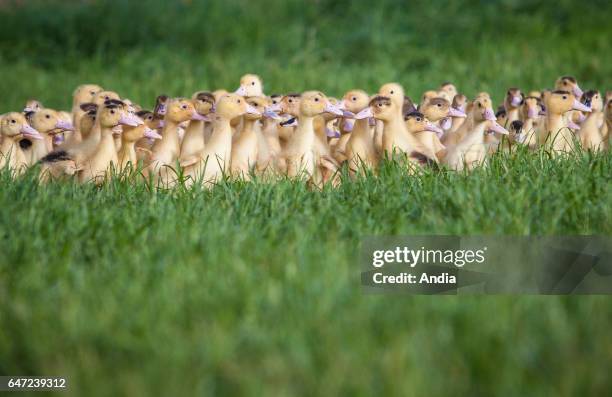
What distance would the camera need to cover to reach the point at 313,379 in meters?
3.20

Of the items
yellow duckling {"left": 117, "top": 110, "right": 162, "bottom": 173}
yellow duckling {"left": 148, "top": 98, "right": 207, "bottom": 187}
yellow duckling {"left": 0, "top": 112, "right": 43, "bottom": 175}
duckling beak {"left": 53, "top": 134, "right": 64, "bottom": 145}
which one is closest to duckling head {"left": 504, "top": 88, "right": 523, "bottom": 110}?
yellow duckling {"left": 148, "top": 98, "right": 207, "bottom": 187}

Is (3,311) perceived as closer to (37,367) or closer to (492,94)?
(37,367)

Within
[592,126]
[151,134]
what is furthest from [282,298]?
[592,126]

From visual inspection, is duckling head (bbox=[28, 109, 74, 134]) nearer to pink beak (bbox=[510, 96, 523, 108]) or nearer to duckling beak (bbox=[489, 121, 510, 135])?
duckling beak (bbox=[489, 121, 510, 135])

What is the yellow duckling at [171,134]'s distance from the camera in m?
6.17

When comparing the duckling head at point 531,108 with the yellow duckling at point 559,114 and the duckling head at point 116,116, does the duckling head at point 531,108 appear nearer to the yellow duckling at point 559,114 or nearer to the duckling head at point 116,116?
the yellow duckling at point 559,114

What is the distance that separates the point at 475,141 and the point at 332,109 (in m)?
0.94

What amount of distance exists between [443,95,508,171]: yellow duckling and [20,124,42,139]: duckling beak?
2643mm

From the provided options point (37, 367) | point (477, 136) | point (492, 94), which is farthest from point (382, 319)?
point (492, 94)

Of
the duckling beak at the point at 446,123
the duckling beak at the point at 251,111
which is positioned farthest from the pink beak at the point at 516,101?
the duckling beak at the point at 251,111

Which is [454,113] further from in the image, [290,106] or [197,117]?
[197,117]

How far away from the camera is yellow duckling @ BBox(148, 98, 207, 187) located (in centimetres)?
617

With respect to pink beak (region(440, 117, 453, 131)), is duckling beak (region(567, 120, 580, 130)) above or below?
below

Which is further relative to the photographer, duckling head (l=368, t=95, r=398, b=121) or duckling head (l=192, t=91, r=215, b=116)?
duckling head (l=192, t=91, r=215, b=116)
